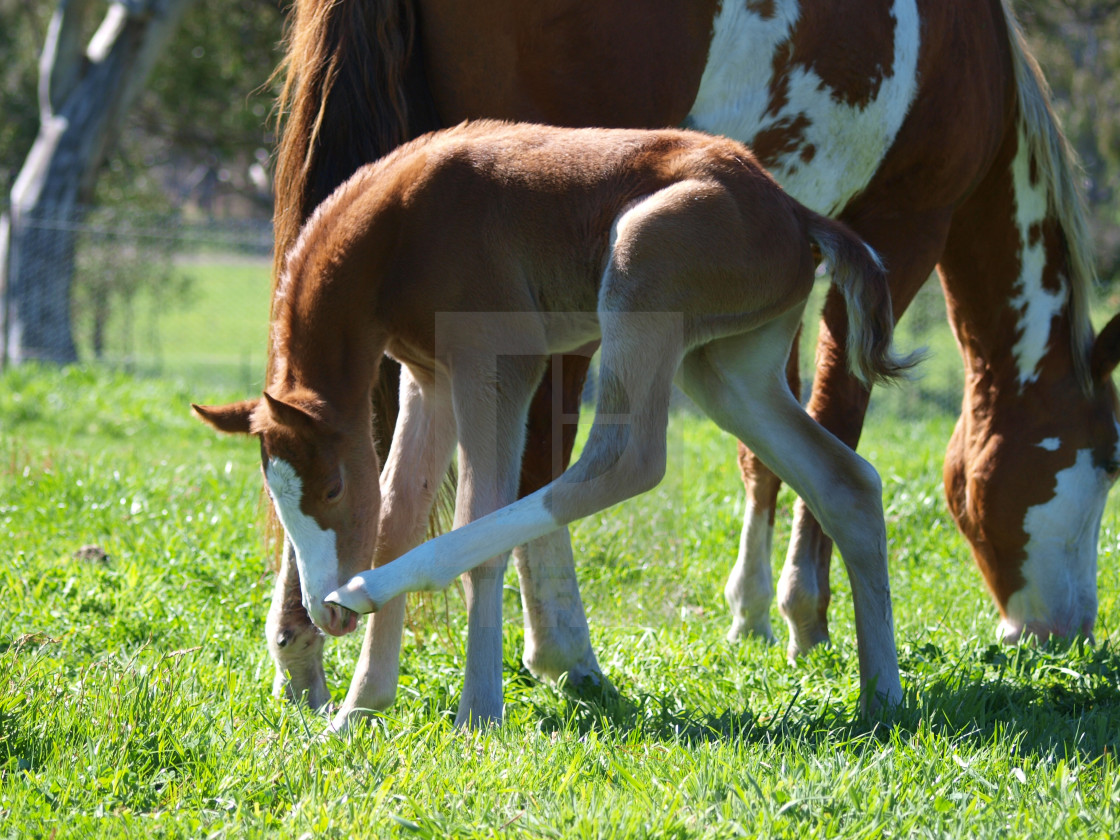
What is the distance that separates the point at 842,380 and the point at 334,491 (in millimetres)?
1847

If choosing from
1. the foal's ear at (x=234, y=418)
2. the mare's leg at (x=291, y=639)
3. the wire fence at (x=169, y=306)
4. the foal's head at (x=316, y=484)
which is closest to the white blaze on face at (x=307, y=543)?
the foal's head at (x=316, y=484)

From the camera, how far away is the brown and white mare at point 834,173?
10.1ft

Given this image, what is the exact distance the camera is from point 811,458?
9.47ft

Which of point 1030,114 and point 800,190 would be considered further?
point 1030,114

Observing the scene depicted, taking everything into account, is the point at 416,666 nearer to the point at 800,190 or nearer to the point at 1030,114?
the point at 800,190

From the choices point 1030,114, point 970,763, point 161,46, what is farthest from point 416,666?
point 161,46

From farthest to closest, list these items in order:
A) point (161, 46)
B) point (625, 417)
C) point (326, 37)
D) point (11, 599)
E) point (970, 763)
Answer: point (161, 46), point (11, 599), point (326, 37), point (625, 417), point (970, 763)

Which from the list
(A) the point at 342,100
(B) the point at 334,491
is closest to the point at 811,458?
(B) the point at 334,491

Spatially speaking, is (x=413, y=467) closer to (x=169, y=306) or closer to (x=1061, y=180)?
(x=1061, y=180)

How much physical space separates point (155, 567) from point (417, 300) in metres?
1.96

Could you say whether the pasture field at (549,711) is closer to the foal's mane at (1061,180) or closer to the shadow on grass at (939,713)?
the shadow on grass at (939,713)

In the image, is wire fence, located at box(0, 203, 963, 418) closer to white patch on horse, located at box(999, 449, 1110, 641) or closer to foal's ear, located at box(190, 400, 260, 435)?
white patch on horse, located at box(999, 449, 1110, 641)

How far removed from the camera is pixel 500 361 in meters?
2.70

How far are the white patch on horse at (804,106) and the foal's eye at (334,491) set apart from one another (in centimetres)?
156
